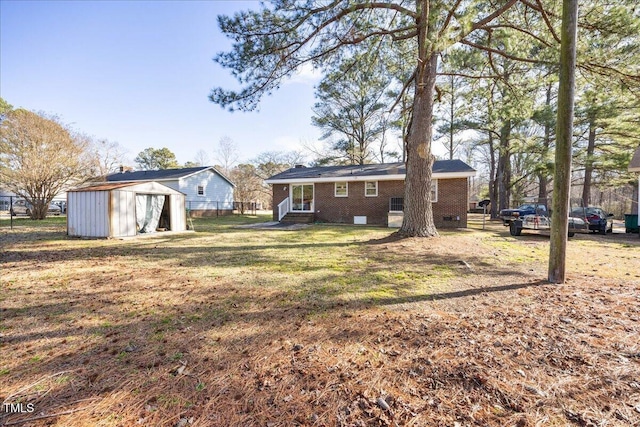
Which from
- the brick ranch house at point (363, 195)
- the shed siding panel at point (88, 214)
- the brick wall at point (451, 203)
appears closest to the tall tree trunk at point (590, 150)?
the brick wall at point (451, 203)

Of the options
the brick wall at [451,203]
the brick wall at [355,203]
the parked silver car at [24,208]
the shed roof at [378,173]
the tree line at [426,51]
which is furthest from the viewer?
the parked silver car at [24,208]

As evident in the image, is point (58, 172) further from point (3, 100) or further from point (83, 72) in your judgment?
point (3, 100)

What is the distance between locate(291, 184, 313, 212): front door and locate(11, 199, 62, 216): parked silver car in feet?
52.0

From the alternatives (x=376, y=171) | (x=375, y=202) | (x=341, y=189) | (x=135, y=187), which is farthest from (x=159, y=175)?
(x=375, y=202)

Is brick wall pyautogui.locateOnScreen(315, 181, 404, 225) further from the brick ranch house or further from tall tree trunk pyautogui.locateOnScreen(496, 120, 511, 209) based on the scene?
tall tree trunk pyautogui.locateOnScreen(496, 120, 511, 209)

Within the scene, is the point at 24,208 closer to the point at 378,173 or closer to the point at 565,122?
the point at 378,173

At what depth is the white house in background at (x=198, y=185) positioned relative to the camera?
947 inches

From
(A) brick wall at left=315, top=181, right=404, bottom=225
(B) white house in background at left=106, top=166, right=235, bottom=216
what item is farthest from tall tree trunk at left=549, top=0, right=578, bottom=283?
(B) white house in background at left=106, top=166, right=235, bottom=216

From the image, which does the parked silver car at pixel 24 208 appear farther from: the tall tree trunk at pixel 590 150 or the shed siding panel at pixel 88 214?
the tall tree trunk at pixel 590 150

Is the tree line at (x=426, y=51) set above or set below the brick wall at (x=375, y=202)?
above

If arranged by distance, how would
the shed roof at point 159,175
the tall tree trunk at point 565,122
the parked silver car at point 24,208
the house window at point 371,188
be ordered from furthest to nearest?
the shed roof at point 159,175 < the parked silver car at point 24,208 < the house window at point 371,188 < the tall tree trunk at point 565,122

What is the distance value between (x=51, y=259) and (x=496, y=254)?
10.6m

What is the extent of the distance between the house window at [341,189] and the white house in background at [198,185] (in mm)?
13095

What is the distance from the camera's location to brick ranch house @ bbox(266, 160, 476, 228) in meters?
14.3
